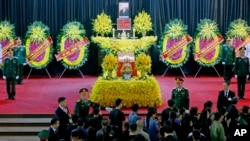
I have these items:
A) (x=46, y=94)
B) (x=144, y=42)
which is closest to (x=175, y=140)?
(x=46, y=94)

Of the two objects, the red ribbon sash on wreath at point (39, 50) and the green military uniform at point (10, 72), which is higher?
the red ribbon sash on wreath at point (39, 50)

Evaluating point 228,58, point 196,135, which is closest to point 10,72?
point 228,58

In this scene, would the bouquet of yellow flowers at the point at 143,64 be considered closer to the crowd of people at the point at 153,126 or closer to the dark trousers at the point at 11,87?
the dark trousers at the point at 11,87

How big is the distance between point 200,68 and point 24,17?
251 inches

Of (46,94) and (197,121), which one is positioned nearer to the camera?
(197,121)

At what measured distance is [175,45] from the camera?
62.7 feet

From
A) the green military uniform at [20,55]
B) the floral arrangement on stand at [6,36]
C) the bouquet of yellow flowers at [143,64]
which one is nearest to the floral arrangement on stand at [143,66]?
the bouquet of yellow flowers at [143,64]

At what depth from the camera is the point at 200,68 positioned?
19516 mm

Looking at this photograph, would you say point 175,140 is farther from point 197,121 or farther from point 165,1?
point 165,1

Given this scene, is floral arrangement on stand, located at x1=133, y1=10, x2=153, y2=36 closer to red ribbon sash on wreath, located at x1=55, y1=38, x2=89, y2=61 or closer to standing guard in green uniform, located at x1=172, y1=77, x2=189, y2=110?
red ribbon sash on wreath, located at x1=55, y1=38, x2=89, y2=61

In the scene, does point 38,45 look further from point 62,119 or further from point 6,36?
point 62,119

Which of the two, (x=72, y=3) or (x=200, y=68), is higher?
(x=72, y=3)

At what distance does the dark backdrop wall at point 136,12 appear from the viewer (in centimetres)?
1983

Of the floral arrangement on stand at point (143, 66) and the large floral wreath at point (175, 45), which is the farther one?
the large floral wreath at point (175, 45)
